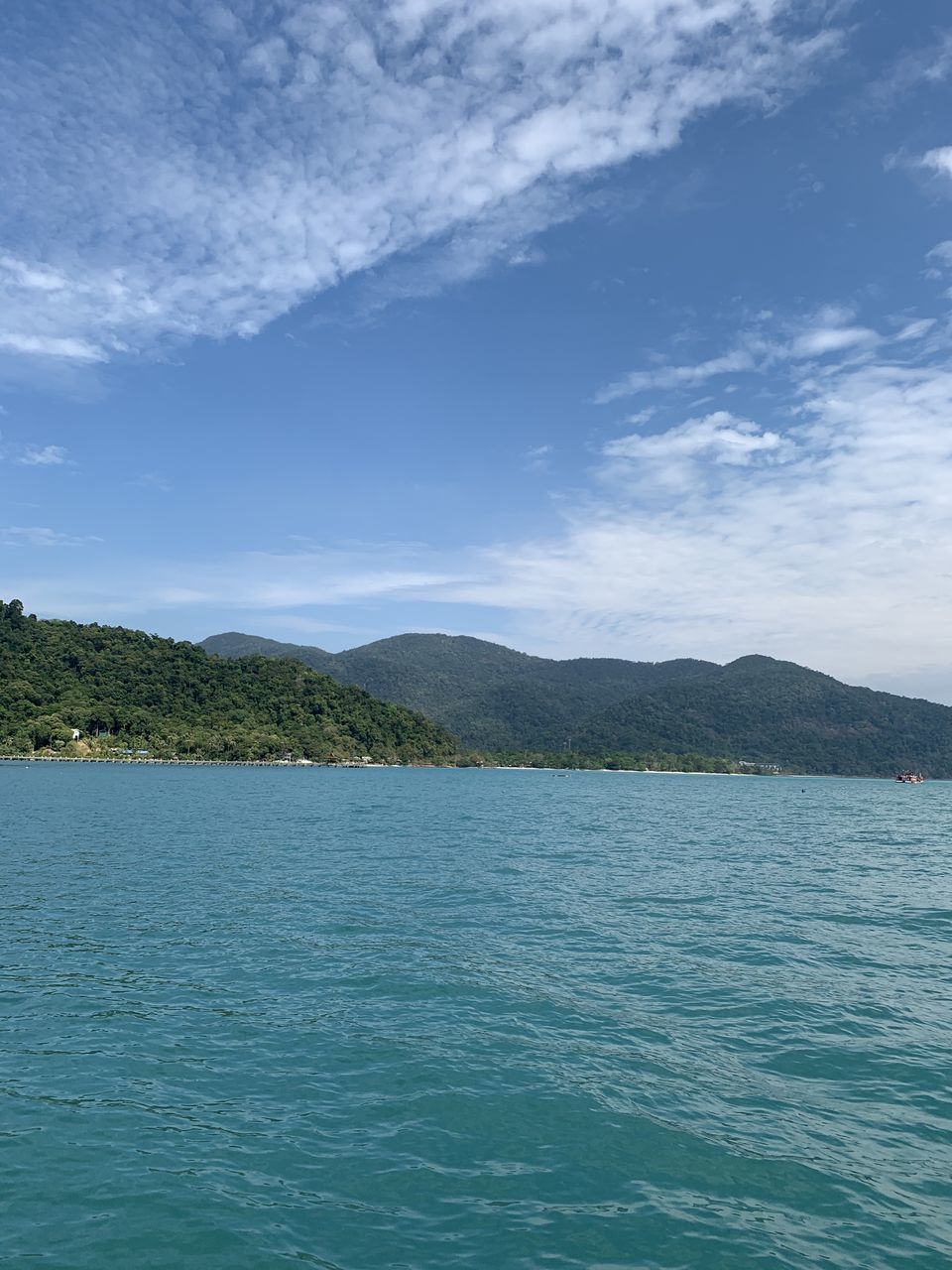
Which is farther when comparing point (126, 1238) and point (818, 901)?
point (818, 901)

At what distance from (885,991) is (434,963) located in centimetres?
1350

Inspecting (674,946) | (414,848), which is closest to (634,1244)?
(674,946)

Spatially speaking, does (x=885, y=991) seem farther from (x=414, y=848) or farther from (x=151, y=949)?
(x=414, y=848)

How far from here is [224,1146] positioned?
546 inches

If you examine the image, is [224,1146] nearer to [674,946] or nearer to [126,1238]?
[126,1238]

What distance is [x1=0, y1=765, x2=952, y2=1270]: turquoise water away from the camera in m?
11.9

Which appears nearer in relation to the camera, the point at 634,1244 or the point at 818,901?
the point at 634,1244

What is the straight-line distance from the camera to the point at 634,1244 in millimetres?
11562

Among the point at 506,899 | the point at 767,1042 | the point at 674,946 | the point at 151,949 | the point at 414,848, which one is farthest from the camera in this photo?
the point at 414,848

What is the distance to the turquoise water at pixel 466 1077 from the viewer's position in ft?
38.9

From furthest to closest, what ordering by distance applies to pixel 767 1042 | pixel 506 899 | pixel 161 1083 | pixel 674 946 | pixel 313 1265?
pixel 506 899 < pixel 674 946 < pixel 767 1042 < pixel 161 1083 < pixel 313 1265

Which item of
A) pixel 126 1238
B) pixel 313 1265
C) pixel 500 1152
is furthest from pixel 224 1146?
pixel 500 1152

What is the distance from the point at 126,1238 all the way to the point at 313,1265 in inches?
110

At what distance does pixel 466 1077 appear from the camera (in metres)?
17.2
